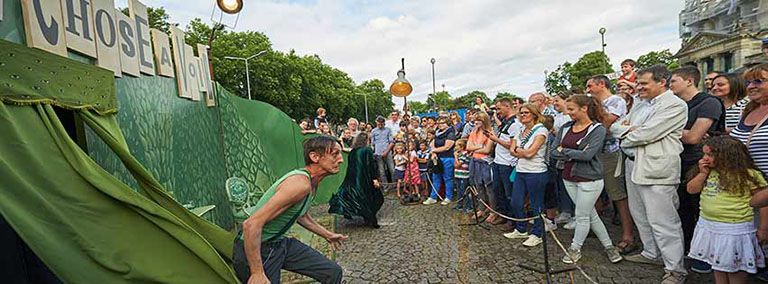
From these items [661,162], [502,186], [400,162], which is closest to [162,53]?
[502,186]

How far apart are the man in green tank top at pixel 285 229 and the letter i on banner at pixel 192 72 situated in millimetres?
3640

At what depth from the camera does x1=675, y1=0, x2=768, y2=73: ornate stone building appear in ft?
122

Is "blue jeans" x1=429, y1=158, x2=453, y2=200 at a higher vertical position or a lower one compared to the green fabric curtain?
lower

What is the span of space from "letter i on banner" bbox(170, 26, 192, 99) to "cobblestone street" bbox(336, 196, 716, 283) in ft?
10.3

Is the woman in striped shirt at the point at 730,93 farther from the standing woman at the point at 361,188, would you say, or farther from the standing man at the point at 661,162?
the standing woman at the point at 361,188

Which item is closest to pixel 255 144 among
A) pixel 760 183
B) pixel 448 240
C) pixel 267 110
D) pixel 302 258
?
pixel 267 110

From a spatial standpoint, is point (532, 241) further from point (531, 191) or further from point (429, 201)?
point (429, 201)

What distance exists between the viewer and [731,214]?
117 inches

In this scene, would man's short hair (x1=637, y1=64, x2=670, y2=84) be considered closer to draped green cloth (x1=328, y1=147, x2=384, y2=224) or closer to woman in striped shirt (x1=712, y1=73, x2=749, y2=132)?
woman in striped shirt (x1=712, y1=73, x2=749, y2=132)

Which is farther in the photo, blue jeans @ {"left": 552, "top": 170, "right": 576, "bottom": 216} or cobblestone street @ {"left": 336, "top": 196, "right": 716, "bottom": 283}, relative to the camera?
blue jeans @ {"left": 552, "top": 170, "right": 576, "bottom": 216}

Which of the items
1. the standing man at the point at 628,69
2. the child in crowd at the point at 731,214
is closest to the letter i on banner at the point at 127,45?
the child in crowd at the point at 731,214

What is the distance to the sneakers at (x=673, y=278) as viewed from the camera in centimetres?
343

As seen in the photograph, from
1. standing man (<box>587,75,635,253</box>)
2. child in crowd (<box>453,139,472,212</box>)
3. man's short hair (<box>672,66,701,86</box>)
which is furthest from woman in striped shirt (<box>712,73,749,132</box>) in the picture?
child in crowd (<box>453,139,472,212</box>)

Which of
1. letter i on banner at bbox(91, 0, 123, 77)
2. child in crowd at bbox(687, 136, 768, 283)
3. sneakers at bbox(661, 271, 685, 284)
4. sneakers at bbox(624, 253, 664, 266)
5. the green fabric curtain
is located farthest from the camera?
sneakers at bbox(624, 253, 664, 266)
